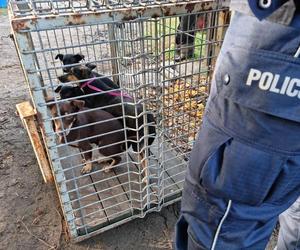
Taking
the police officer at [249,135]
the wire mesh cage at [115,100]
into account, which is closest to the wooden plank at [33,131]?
the wire mesh cage at [115,100]

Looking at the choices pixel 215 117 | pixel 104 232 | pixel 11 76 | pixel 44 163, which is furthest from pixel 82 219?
pixel 11 76

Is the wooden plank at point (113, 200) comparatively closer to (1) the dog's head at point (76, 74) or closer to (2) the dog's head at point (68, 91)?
(2) the dog's head at point (68, 91)

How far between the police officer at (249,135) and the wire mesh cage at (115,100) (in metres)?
0.61

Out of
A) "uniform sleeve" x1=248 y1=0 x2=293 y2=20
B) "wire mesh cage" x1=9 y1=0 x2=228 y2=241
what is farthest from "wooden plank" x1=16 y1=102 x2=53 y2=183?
"uniform sleeve" x1=248 y1=0 x2=293 y2=20

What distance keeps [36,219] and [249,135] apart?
169 centimetres

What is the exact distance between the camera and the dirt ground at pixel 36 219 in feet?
6.04

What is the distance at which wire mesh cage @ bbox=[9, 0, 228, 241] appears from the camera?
124cm

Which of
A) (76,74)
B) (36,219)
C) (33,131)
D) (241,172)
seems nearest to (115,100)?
(76,74)

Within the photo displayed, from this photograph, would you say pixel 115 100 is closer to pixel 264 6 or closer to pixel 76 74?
pixel 76 74

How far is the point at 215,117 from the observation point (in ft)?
2.70

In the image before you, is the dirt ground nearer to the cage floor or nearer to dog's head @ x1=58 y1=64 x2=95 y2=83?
the cage floor

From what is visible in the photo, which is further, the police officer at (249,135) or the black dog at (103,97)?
the black dog at (103,97)

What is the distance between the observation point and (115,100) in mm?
2324

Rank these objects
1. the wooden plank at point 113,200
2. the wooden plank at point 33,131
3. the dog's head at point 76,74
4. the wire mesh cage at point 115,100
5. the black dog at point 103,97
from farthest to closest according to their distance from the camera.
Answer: the dog's head at point 76,74 < the black dog at point 103,97 < the wooden plank at point 113,200 < the wooden plank at point 33,131 < the wire mesh cage at point 115,100
